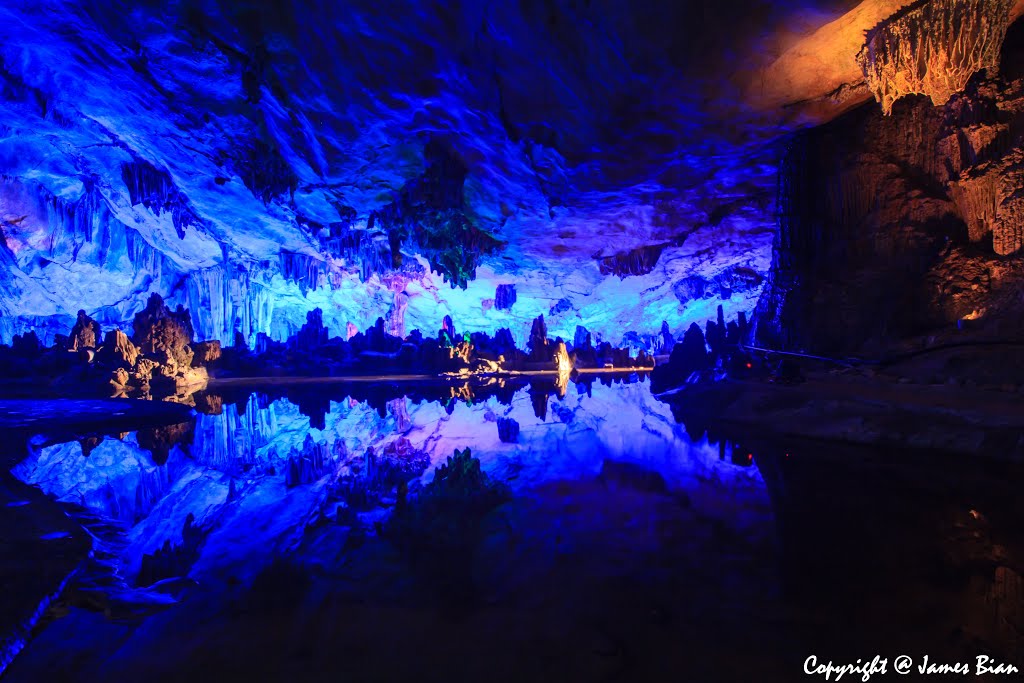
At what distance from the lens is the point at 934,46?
255 inches

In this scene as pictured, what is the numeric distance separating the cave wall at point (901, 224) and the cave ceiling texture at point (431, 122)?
2.84ft

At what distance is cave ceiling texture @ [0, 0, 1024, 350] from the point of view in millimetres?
6824

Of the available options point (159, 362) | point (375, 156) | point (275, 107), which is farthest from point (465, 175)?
point (159, 362)

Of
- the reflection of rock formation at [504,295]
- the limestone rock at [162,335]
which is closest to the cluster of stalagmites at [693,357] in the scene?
the reflection of rock formation at [504,295]

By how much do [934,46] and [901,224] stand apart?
2865mm

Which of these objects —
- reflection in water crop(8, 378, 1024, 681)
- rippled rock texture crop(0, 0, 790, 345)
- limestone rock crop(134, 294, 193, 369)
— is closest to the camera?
reflection in water crop(8, 378, 1024, 681)

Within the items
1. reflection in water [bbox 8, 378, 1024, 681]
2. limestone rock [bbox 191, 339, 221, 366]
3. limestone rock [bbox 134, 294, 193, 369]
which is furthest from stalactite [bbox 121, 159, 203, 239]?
reflection in water [bbox 8, 378, 1024, 681]

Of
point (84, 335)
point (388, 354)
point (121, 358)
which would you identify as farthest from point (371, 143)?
point (388, 354)

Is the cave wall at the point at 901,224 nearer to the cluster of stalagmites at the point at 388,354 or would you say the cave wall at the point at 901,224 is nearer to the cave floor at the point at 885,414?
the cave floor at the point at 885,414

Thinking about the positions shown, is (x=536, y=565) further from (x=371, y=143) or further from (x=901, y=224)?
(x=371, y=143)

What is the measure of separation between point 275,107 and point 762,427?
30.4 ft

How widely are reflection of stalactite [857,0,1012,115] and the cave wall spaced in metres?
1.27

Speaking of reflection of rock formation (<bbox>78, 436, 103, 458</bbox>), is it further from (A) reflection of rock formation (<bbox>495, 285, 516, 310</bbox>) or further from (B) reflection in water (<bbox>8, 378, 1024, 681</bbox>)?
(A) reflection of rock formation (<bbox>495, 285, 516, 310</bbox>)

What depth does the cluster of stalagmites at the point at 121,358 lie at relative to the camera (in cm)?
1553
